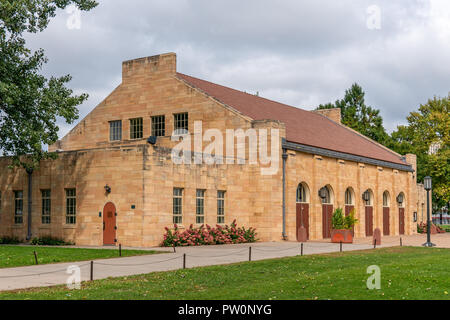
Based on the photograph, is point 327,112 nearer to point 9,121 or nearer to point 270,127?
point 270,127

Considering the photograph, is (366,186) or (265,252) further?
(366,186)

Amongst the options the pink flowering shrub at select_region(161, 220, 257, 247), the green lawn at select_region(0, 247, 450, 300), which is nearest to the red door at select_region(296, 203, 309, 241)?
the pink flowering shrub at select_region(161, 220, 257, 247)

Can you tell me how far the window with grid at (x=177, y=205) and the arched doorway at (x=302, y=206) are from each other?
9.04 meters

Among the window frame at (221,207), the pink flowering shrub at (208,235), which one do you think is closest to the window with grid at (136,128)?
the window frame at (221,207)

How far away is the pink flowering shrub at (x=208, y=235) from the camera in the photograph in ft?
95.8

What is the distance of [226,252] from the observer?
25.8 meters

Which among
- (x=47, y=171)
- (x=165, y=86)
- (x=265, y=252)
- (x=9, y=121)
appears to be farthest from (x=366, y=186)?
(x=9, y=121)

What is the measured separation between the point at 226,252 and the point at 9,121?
1256 cm

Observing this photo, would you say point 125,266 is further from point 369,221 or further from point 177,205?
point 369,221

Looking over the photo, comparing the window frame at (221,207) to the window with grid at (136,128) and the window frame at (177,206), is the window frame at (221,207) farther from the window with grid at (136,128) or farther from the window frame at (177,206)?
the window with grid at (136,128)

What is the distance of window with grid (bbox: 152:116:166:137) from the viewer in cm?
3827

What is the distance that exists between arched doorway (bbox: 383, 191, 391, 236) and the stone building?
1843 millimetres

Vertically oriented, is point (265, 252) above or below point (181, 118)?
below

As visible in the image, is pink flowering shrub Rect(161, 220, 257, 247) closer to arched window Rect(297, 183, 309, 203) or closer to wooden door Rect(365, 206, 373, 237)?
arched window Rect(297, 183, 309, 203)
